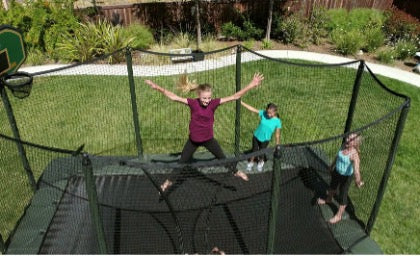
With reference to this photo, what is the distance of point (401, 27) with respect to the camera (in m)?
11.3

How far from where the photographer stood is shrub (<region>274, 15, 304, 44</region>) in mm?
11426

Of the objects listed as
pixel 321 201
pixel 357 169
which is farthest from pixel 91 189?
pixel 321 201

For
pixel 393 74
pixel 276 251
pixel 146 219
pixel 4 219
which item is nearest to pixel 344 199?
pixel 276 251

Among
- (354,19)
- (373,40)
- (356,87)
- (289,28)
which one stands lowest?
(373,40)

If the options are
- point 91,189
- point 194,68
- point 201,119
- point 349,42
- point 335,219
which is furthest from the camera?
point 349,42

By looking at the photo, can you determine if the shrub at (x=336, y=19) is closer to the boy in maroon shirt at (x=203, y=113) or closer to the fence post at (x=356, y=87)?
the fence post at (x=356, y=87)

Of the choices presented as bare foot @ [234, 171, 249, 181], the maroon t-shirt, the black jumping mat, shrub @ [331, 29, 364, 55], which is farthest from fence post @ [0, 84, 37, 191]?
shrub @ [331, 29, 364, 55]

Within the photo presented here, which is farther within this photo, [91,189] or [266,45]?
[266,45]

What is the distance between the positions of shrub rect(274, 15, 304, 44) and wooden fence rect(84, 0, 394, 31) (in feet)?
1.63

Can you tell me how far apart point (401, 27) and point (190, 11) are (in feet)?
19.0

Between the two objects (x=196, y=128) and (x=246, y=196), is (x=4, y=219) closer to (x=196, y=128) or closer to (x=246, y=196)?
(x=196, y=128)

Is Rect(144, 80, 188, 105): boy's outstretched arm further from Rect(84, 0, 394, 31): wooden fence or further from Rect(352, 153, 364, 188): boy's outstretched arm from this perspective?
Rect(84, 0, 394, 31): wooden fence

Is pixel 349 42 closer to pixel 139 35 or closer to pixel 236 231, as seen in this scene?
pixel 139 35

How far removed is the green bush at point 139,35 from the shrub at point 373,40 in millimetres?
5664
